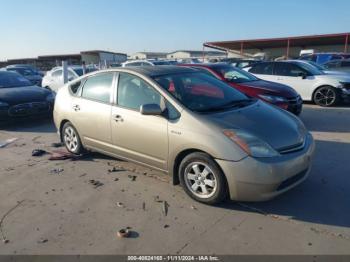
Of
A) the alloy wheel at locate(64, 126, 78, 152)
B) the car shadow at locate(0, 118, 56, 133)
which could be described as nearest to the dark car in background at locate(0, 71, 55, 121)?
the car shadow at locate(0, 118, 56, 133)

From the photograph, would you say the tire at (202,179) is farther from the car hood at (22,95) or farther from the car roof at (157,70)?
the car hood at (22,95)

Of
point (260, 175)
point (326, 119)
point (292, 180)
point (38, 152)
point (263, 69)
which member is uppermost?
point (263, 69)

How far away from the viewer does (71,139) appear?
621cm

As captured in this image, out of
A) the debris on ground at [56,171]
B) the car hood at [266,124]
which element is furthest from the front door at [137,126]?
the debris on ground at [56,171]

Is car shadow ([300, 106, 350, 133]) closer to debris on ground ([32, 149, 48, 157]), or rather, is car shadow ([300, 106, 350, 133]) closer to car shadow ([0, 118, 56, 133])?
debris on ground ([32, 149, 48, 157])

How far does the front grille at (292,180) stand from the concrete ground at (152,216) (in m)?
0.29

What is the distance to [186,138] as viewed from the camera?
4.08 meters

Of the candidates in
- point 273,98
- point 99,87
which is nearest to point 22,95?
point 99,87

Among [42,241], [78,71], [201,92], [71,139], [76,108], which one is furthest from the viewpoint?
[78,71]

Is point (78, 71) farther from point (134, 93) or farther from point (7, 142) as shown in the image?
point (134, 93)

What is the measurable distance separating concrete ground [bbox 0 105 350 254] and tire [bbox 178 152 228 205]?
13 cm

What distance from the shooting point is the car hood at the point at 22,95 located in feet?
28.5

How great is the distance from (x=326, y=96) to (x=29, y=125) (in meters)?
8.82

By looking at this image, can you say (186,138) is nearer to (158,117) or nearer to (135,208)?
(158,117)
